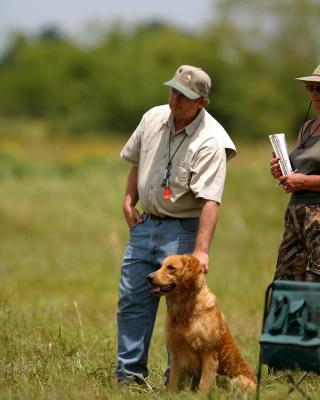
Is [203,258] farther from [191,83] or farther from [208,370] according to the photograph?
[191,83]

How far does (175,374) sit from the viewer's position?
6.52 meters

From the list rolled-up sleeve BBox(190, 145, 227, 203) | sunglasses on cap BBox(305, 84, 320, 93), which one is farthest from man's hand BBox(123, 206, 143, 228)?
sunglasses on cap BBox(305, 84, 320, 93)

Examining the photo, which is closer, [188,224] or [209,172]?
[209,172]

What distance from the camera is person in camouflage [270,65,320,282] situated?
6.65 meters

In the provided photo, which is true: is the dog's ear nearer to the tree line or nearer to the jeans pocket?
the jeans pocket

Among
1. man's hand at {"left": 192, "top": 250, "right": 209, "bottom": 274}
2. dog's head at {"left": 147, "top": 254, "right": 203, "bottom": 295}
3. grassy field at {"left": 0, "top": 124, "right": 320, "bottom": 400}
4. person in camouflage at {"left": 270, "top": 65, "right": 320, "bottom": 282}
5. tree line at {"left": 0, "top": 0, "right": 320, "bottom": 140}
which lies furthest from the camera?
tree line at {"left": 0, "top": 0, "right": 320, "bottom": 140}

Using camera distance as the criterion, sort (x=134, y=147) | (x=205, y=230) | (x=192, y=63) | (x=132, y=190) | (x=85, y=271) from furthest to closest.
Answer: (x=192, y=63)
(x=85, y=271)
(x=132, y=190)
(x=134, y=147)
(x=205, y=230)

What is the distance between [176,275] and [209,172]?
764 mm

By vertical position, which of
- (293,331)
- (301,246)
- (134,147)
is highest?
(134,147)

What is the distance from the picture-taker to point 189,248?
6.87m

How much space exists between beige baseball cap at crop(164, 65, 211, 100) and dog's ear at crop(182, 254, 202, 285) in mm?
1055

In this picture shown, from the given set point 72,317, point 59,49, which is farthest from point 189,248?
point 59,49

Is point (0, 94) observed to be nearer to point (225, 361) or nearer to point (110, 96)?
point (110, 96)

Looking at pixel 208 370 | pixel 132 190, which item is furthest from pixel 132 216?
pixel 208 370
